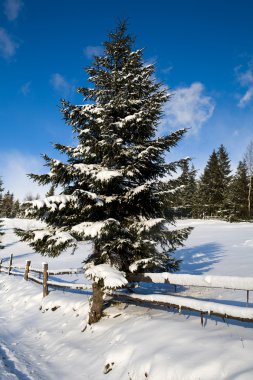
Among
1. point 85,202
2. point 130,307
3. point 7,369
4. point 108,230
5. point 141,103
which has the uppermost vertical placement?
point 141,103

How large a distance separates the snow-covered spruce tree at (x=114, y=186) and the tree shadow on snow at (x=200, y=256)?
8972mm

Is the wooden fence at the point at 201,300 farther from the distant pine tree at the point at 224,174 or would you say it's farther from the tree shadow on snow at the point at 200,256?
the distant pine tree at the point at 224,174

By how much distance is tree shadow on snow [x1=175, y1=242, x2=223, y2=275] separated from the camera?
725 inches

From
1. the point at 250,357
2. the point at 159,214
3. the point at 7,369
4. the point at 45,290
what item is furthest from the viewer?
the point at 45,290

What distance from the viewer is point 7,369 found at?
268 inches

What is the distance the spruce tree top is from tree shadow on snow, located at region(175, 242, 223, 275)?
354 inches

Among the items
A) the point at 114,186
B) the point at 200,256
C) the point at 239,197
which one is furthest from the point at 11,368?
the point at 239,197

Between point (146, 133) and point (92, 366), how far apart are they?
23.2ft

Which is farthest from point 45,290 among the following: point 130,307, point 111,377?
point 111,377

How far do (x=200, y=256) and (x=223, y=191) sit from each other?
34.4 m

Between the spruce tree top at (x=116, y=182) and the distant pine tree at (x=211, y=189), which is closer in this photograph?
the spruce tree top at (x=116, y=182)

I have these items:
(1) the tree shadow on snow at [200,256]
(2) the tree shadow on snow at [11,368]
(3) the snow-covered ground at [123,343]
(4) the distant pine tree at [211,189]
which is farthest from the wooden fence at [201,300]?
(4) the distant pine tree at [211,189]

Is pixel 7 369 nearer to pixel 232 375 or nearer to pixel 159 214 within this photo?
pixel 232 375

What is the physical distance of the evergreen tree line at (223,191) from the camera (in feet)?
165
